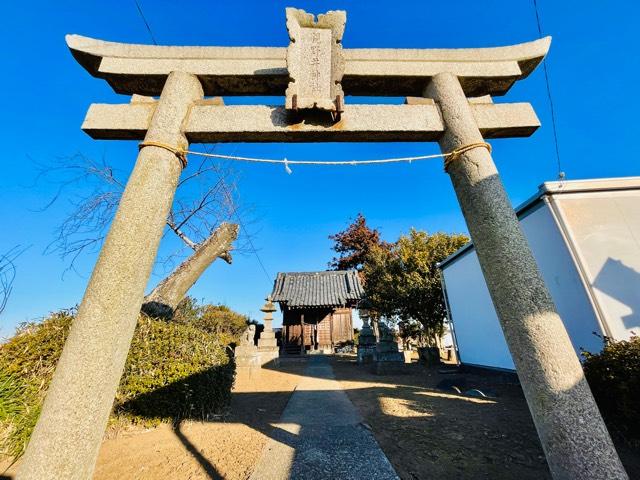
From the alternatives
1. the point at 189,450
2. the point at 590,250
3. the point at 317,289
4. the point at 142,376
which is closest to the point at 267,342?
the point at 317,289

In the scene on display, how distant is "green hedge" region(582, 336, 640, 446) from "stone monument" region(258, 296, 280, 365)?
12.2 meters

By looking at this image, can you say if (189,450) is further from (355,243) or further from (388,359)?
(355,243)

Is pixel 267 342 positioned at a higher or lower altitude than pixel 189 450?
higher

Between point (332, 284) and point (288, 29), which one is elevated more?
point (332, 284)

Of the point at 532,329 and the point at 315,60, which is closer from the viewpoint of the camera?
the point at 532,329

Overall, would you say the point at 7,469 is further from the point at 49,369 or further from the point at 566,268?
the point at 566,268

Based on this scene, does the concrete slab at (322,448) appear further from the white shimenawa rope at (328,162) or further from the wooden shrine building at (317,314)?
the wooden shrine building at (317,314)

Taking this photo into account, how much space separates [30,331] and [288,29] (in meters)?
5.05

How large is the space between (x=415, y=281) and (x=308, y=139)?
456 inches

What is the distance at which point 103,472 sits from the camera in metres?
2.79

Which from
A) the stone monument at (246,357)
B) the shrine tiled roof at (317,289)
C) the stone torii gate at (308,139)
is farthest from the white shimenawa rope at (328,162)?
the shrine tiled roof at (317,289)

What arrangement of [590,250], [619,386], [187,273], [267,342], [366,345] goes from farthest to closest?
[267,342], [366,345], [187,273], [590,250], [619,386]

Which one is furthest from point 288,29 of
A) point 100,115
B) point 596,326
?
point 596,326

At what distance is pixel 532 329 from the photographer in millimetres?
1781
